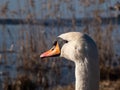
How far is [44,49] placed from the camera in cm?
770

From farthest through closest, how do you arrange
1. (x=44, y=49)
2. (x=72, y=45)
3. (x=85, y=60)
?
(x=44, y=49)
(x=72, y=45)
(x=85, y=60)

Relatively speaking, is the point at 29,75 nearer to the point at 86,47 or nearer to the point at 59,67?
the point at 59,67

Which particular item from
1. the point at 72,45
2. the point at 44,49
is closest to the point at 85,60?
the point at 72,45

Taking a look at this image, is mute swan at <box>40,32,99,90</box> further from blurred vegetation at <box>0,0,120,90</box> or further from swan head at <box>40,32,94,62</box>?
blurred vegetation at <box>0,0,120,90</box>

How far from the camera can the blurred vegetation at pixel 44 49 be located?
24.8ft

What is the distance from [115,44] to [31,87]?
1677 mm

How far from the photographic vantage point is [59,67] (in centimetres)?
772

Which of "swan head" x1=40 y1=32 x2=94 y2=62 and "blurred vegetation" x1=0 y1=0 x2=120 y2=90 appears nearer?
"swan head" x1=40 y1=32 x2=94 y2=62

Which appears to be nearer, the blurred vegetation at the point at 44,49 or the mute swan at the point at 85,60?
the mute swan at the point at 85,60

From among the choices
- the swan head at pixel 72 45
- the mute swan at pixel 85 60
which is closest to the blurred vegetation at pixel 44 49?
the swan head at pixel 72 45

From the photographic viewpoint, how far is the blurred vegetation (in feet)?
24.8

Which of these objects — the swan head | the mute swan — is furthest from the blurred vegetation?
the mute swan

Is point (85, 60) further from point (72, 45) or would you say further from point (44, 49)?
point (44, 49)

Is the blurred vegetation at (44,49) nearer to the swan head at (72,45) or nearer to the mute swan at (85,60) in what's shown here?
the swan head at (72,45)
